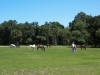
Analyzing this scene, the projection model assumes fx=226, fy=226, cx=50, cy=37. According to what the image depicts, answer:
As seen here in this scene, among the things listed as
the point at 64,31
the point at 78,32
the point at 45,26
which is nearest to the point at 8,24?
the point at 45,26

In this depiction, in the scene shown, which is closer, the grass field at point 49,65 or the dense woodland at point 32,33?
the grass field at point 49,65

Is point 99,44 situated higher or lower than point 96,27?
lower

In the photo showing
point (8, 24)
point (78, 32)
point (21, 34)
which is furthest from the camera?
point (8, 24)

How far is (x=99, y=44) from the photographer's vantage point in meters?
102

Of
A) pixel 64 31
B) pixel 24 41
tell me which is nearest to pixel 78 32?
pixel 64 31

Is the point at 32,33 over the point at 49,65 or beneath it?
over

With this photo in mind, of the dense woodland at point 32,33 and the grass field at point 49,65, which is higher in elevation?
the dense woodland at point 32,33

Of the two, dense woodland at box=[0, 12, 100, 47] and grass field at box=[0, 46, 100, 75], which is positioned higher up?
dense woodland at box=[0, 12, 100, 47]

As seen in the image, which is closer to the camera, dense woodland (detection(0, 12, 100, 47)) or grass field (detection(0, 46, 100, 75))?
grass field (detection(0, 46, 100, 75))

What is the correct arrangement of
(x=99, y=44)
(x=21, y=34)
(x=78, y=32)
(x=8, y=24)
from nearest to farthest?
(x=78, y=32) < (x=99, y=44) < (x=21, y=34) < (x=8, y=24)

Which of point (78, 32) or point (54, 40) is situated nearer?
point (78, 32)

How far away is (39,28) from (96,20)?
48.4m

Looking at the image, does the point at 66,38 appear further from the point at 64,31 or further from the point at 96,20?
the point at 96,20

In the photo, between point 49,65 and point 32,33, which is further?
point 32,33
